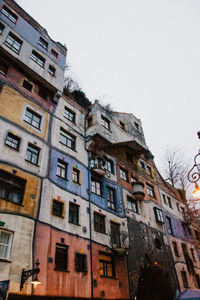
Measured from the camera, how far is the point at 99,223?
1647cm

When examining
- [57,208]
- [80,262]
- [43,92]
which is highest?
[43,92]

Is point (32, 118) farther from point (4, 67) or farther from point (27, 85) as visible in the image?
point (4, 67)

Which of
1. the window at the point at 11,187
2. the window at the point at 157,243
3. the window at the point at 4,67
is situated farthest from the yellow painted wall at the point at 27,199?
the window at the point at 157,243

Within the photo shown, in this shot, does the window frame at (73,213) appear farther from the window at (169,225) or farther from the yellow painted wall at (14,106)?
the window at (169,225)

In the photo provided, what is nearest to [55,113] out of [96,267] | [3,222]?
[3,222]

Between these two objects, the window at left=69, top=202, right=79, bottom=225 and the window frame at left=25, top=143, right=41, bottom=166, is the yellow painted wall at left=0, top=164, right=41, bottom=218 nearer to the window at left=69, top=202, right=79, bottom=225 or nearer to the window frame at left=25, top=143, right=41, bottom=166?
the window frame at left=25, top=143, right=41, bottom=166

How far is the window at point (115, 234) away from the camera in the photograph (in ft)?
54.4

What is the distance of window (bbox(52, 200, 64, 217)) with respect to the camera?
13811 millimetres

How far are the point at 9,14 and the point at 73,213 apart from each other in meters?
16.0

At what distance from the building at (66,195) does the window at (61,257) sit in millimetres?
53

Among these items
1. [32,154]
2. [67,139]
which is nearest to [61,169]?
[32,154]

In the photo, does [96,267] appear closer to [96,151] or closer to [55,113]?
[96,151]

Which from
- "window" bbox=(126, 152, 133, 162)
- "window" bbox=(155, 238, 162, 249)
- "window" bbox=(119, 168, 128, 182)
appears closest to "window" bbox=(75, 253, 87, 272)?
"window" bbox=(119, 168, 128, 182)

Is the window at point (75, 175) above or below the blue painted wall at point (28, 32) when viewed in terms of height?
below
